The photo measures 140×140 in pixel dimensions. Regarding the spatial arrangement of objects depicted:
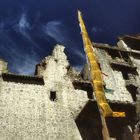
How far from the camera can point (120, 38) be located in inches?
1219

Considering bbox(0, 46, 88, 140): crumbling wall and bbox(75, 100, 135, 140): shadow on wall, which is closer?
bbox(0, 46, 88, 140): crumbling wall

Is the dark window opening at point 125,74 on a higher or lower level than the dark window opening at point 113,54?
lower

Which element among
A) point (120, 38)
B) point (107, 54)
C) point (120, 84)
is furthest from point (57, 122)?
point (120, 38)

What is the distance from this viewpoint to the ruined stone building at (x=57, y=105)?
1881 centimetres

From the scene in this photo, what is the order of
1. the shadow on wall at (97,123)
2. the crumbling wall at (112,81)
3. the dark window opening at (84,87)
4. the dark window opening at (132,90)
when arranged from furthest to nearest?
the dark window opening at (132,90)
the crumbling wall at (112,81)
the dark window opening at (84,87)
the shadow on wall at (97,123)

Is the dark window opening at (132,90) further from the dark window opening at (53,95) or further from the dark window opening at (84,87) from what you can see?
the dark window opening at (53,95)

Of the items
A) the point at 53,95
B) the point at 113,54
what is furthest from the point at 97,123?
the point at 113,54

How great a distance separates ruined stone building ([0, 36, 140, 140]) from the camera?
61.7 feet

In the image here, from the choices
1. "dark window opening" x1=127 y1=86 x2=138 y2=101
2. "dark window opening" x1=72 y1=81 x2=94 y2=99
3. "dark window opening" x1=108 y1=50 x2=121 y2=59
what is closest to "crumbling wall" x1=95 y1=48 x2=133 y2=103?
"dark window opening" x1=127 y1=86 x2=138 y2=101

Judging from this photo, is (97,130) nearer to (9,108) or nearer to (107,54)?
(9,108)

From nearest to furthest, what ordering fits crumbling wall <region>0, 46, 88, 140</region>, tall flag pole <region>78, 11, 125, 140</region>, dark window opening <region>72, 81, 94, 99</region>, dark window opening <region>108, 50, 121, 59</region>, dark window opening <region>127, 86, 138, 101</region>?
tall flag pole <region>78, 11, 125, 140</region>
crumbling wall <region>0, 46, 88, 140</region>
dark window opening <region>72, 81, 94, 99</region>
dark window opening <region>127, 86, 138, 101</region>
dark window opening <region>108, 50, 121, 59</region>

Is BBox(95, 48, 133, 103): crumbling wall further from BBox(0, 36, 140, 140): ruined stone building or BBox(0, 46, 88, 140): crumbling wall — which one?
BBox(0, 46, 88, 140): crumbling wall

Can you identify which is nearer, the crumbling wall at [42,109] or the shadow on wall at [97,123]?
the crumbling wall at [42,109]

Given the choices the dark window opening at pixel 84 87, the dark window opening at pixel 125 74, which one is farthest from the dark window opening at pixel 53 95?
the dark window opening at pixel 125 74
